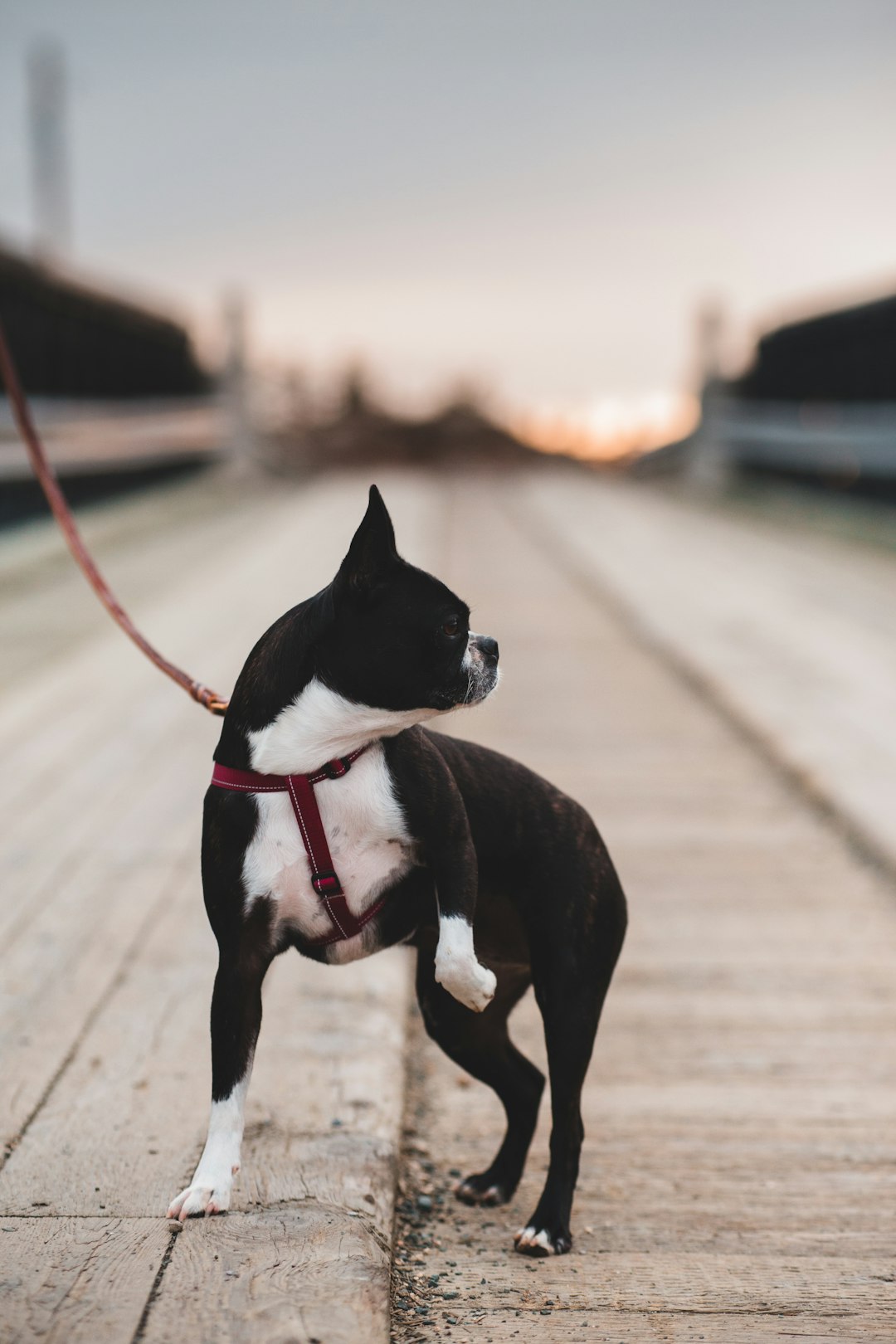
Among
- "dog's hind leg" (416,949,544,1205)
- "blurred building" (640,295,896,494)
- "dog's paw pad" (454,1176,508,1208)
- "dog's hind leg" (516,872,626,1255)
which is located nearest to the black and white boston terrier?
"dog's hind leg" (516,872,626,1255)

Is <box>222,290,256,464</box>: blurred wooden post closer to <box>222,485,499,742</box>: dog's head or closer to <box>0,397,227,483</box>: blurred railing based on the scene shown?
<box>0,397,227,483</box>: blurred railing

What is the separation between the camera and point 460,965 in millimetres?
2205

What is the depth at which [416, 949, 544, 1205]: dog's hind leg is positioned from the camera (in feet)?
8.99

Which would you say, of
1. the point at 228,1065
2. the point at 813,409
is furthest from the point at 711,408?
the point at 228,1065

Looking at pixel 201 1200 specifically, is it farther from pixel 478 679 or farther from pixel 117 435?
pixel 117 435

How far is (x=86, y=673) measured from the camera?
24.2ft

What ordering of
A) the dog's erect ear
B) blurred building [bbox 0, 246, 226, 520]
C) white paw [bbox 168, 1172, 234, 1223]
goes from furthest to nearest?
1. blurred building [bbox 0, 246, 226, 520]
2. white paw [bbox 168, 1172, 234, 1223]
3. the dog's erect ear

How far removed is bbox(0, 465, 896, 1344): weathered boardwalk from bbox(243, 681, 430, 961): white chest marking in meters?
0.56

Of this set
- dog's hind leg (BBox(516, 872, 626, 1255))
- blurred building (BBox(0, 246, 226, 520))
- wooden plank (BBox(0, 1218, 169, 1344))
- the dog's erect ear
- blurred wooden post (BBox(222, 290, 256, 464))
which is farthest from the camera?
blurred wooden post (BBox(222, 290, 256, 464))

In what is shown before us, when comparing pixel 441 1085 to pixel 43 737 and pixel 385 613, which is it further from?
pixel 43 737

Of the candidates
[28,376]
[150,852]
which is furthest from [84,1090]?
[28,376]

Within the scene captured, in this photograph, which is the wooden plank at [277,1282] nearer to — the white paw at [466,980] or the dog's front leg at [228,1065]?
the dog's front leg at [228,1065]

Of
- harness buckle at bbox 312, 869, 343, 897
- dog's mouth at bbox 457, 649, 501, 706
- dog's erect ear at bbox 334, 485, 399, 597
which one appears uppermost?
dog's erect ear at bbox 334, 485, 399, 597

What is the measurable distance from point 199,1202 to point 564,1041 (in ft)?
2.23
